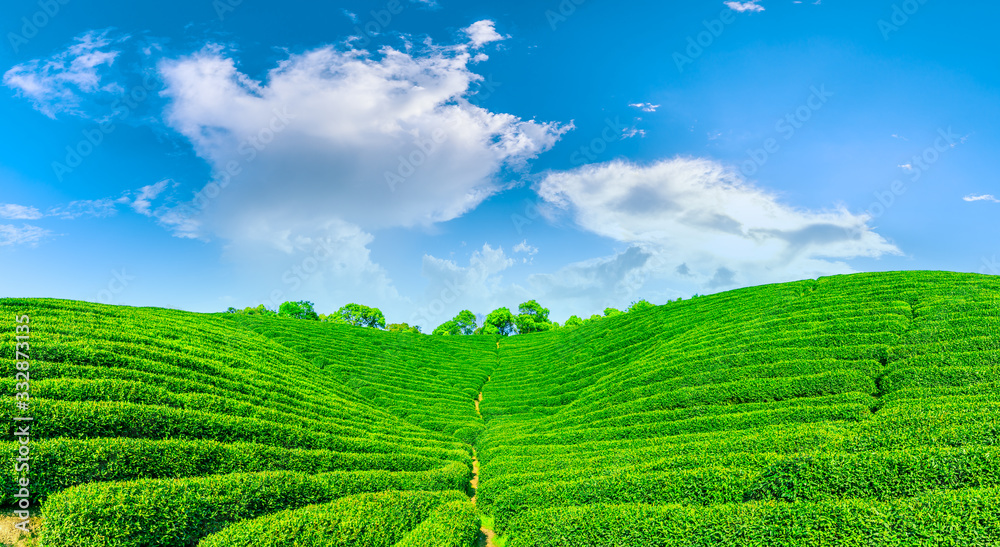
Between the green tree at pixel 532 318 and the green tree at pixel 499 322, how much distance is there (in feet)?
3.67

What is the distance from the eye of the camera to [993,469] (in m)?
9.27

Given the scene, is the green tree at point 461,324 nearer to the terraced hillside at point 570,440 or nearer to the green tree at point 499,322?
the green tree at point 499,322

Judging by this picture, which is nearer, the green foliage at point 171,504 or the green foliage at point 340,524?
the green foliage at point 171,504

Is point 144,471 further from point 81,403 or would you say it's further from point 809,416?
point 809,416

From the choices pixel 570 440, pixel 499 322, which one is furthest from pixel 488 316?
pixel 570 440

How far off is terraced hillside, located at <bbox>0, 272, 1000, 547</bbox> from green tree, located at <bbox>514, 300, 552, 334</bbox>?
137 ft

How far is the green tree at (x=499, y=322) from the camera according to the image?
225 ft

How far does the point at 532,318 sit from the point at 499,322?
5053mm

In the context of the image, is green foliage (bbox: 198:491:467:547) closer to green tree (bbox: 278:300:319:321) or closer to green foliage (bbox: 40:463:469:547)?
green foliage (bbox: 40:463:469:547)

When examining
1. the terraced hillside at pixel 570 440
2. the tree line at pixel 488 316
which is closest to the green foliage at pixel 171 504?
the terraced hillside at pixel 570 440

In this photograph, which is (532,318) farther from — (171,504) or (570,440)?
(171,504)

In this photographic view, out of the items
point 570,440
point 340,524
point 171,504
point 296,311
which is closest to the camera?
point 171,504

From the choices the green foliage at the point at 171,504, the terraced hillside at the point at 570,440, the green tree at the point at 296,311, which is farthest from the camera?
the green tree at the point at 296,311

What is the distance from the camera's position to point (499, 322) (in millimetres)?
68500
